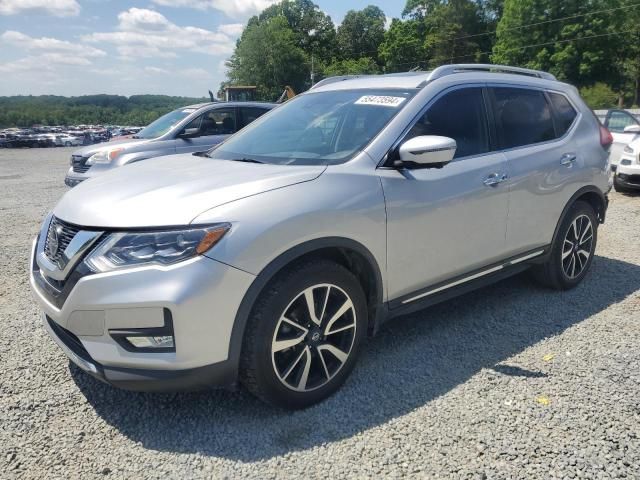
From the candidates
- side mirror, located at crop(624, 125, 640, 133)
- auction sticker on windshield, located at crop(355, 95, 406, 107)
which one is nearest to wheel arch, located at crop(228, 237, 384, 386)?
auction sticker on windshield, located at crop(355, 95, 406, 107)

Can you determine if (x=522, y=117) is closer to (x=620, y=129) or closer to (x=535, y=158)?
(x=535, y=158)

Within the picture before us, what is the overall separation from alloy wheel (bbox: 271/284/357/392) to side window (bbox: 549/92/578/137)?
2.65m

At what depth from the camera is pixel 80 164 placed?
9023 millimetres

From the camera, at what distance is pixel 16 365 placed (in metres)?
3.31

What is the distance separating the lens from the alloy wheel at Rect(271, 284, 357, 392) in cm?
268

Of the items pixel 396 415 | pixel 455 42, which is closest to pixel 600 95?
pixel 455 42

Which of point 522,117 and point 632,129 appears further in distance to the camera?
point 632,129

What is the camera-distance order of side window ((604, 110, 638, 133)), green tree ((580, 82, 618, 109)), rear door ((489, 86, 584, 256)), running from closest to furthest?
rear door ((489, 86, 584, 256))
side window ((604, 110, 638, 133))
green tree ((580, 82, 618, 109))

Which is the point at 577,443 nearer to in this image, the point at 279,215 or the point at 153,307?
the point at 279,215

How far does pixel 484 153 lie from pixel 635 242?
3621 mm

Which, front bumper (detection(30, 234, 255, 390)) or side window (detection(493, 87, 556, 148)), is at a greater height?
side window (detection(493, 87, 556, 148))

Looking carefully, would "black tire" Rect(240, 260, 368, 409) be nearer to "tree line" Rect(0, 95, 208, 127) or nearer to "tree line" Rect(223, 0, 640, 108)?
"tree line" Rect(223, 0, 640, 108)

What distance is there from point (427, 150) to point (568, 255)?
2.28 m

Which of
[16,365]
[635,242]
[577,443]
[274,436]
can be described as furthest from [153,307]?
[635,242]
